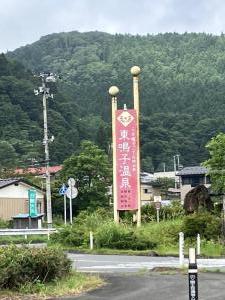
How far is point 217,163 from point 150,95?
8022 centimetres

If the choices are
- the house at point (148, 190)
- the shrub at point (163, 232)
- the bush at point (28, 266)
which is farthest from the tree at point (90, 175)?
the bush at point (28, 266)

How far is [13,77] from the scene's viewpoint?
91.1 metres

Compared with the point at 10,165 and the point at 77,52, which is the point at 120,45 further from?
the point at 10,165

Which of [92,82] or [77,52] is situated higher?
[77,52]

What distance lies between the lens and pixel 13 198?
49969 millimetres

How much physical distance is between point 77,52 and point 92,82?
1496 inches

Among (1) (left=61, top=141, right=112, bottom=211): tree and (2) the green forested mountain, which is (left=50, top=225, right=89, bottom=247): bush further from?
(2) the green forested mountain

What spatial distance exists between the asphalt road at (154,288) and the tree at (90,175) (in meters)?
37.3

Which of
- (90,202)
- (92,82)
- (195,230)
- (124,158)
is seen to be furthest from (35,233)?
(92,82)

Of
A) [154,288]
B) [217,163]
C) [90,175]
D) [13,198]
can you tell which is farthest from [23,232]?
[154,288]

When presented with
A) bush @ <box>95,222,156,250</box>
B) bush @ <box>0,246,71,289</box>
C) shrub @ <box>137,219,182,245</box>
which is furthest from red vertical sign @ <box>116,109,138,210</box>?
bush @ <box>0,246,71,289</box>

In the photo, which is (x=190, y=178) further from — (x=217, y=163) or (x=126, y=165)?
(x=126, y=165)

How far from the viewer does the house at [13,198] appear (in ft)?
162

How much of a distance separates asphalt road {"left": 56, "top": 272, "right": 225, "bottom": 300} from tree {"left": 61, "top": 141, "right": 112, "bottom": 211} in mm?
37278
